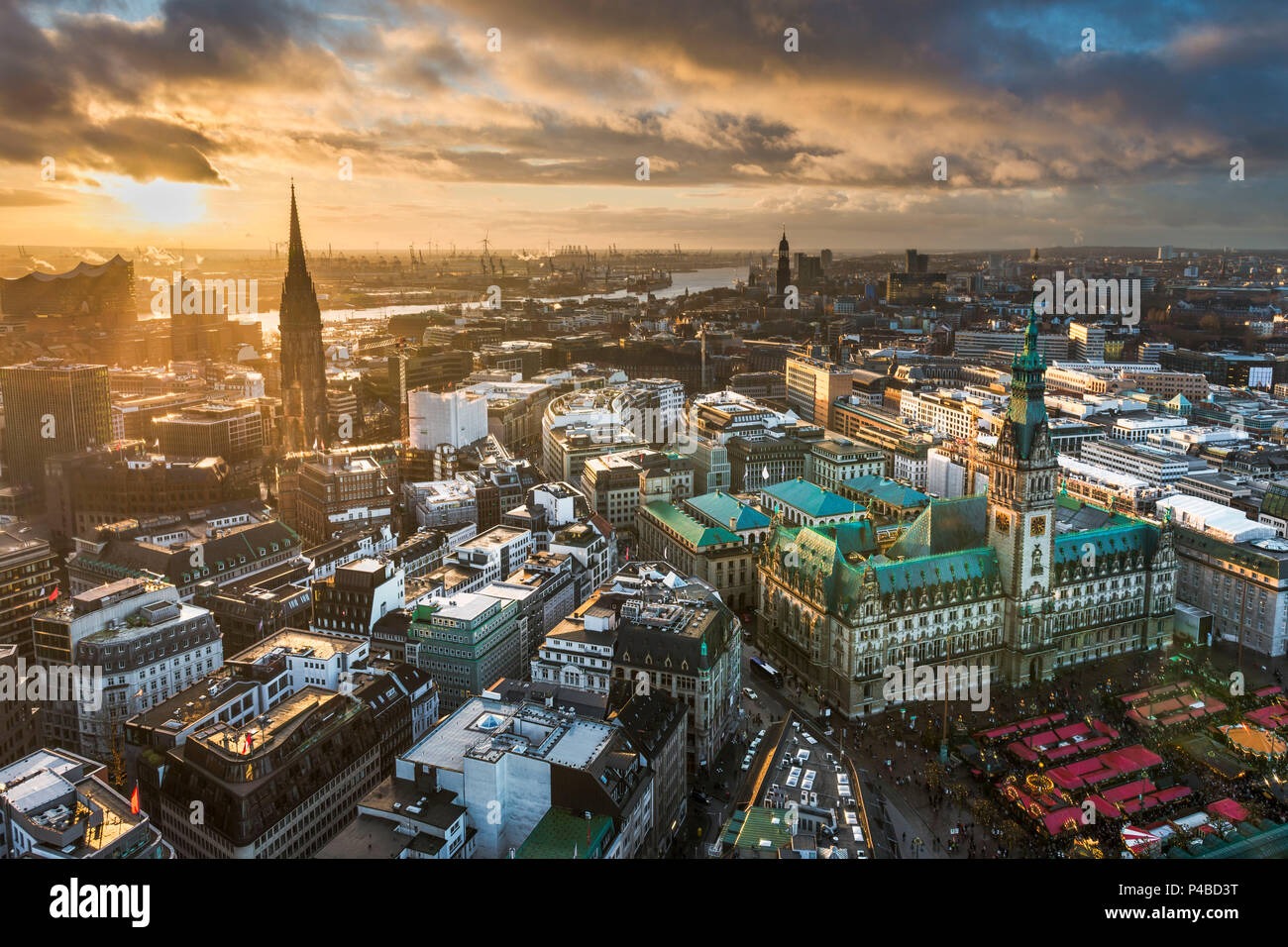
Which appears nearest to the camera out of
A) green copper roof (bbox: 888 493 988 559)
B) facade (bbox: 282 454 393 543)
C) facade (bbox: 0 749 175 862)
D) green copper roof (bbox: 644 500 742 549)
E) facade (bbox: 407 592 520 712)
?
facade (bbox: 0 749 175 862)

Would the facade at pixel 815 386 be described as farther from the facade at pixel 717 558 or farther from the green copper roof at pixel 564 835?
the green copper roof at pixel 564 835

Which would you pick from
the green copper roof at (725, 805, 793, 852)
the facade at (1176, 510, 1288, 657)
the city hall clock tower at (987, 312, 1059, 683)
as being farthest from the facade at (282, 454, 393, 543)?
the facade at (1176, 510, 1288, 657)

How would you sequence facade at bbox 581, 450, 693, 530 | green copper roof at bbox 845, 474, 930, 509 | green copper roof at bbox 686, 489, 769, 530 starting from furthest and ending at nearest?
facade at bbox 581, 450, 693, 530 < green copper roof at bbox 845, 474, 930, 509 < green copper roof at bbox 686, 489, 769, 530

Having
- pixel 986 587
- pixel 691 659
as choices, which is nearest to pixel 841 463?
pixel 986 587

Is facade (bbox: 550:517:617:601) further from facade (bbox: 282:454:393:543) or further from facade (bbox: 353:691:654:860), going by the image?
facade (bbox: 353:691:654:860)

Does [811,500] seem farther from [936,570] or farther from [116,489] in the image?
[116,489]

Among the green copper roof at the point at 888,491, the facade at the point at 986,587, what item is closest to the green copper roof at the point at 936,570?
the facade at the point at 986,587

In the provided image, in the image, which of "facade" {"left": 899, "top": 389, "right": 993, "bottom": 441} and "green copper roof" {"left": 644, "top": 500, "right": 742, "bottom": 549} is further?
"facade" {"left": 899, "top": 389, "right": 993, "bottom": 441}
